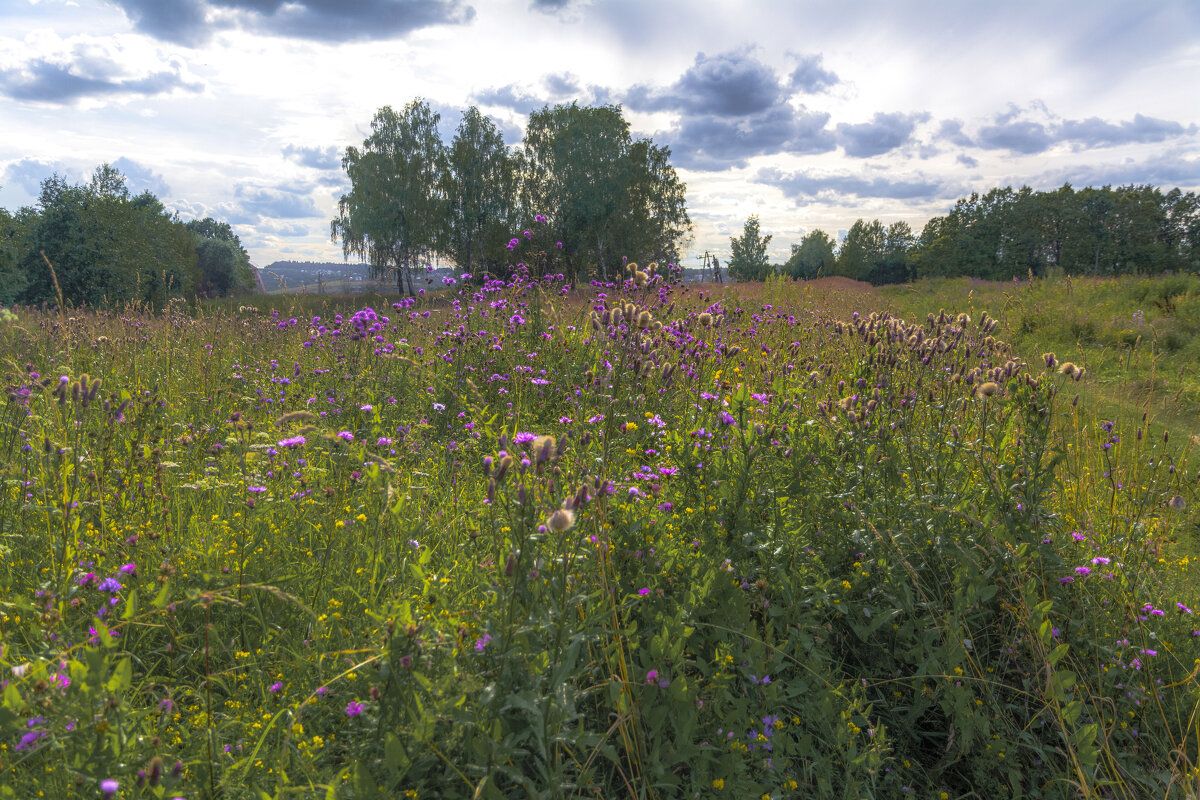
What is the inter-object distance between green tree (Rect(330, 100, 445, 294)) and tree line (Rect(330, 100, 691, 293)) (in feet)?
0.19

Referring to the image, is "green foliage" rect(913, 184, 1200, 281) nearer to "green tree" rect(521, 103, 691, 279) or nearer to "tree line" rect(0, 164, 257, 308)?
"green tree" rect(521, 103, 691, 279)

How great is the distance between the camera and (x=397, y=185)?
34.5 m

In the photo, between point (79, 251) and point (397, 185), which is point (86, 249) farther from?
point (397, 185)

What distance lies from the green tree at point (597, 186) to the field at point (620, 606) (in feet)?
96.7

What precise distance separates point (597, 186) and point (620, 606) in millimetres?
34049

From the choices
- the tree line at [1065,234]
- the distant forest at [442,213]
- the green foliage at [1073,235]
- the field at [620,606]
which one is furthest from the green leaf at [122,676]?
the green foliage at [1073,235]

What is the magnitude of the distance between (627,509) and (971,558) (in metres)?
1.45

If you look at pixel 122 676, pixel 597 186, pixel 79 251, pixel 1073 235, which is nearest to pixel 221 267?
pixel 79 251

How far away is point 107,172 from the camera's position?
41.6m

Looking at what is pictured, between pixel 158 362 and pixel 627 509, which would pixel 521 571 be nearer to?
pixel 627 509

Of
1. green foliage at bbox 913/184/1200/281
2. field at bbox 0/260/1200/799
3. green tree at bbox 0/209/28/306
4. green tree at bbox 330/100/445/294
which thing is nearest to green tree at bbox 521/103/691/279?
green tree at bbox 330/100/445/294

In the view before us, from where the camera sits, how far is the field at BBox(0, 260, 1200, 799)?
158 cm

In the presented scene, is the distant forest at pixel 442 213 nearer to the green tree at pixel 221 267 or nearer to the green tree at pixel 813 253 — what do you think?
the green tree at pixel 221 267

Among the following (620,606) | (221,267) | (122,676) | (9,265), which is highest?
(221,267)
